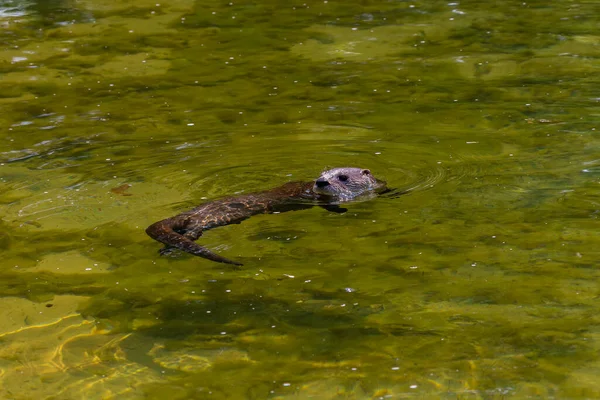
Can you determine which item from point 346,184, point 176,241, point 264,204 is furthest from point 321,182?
point 176,241

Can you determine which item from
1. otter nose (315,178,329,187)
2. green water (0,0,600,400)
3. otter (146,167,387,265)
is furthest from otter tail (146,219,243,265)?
otter nose (315,178,329,187)

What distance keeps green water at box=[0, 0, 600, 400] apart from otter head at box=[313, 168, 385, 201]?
8.3 inches

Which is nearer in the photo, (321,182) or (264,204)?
(264,204)

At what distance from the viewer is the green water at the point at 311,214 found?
187 inches

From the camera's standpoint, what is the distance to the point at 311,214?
6.74m

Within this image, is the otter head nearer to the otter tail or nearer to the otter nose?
the otter nose

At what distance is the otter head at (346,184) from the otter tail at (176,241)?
1.24 m

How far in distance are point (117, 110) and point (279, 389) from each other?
19.2ft

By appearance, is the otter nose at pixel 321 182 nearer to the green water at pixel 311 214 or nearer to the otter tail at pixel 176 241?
the green water at pixel 311 214

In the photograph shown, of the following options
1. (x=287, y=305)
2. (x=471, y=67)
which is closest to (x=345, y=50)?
(x=471, y=67)

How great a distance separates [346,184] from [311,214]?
0.38m

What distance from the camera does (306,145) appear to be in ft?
27.2

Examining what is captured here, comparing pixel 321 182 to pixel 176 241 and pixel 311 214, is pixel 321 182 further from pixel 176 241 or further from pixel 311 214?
pixel 176 241

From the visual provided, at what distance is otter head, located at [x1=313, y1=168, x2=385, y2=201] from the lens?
682cm
